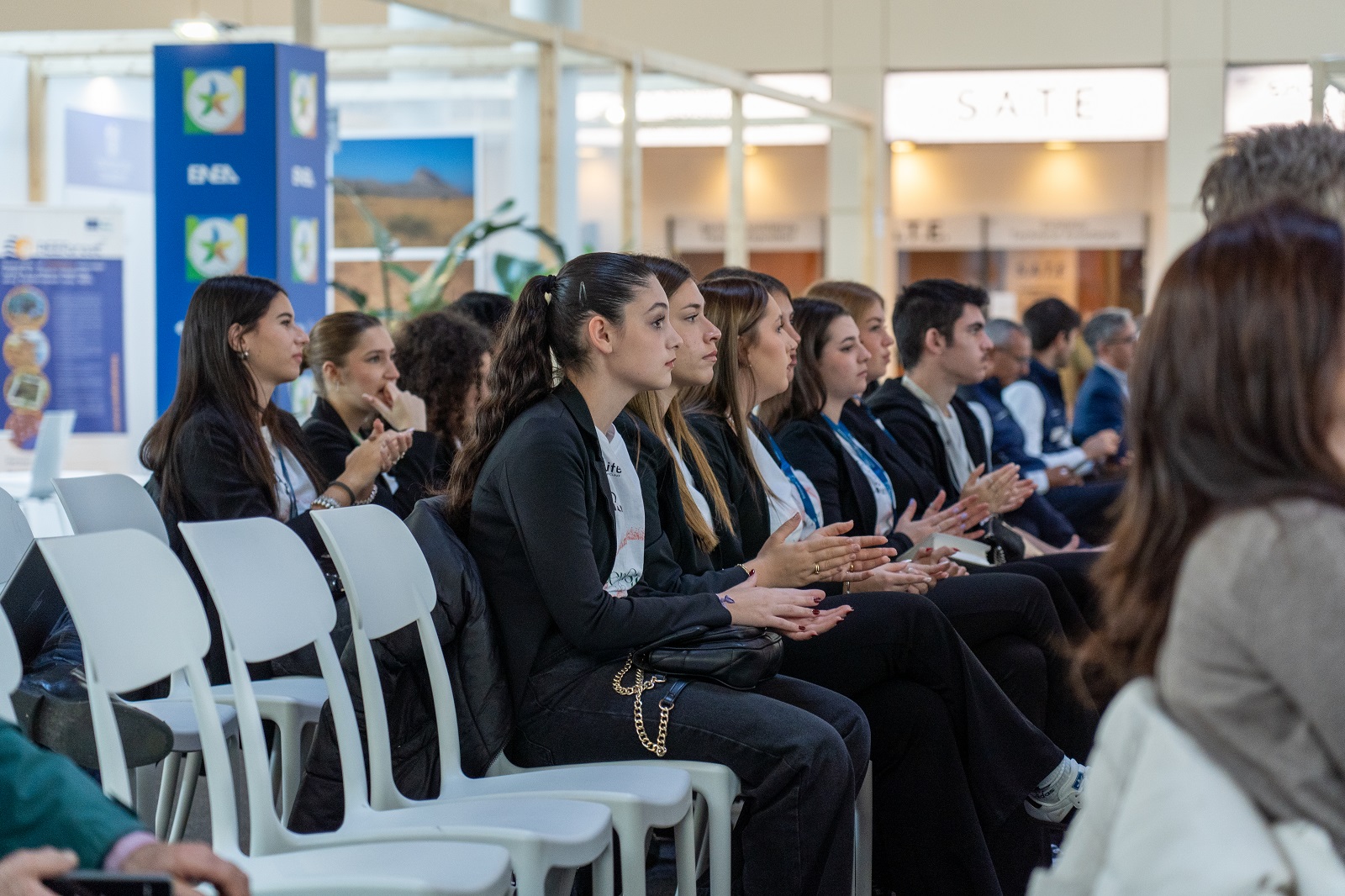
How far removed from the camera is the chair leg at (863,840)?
9.19 feet

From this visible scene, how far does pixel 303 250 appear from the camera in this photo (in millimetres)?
5715

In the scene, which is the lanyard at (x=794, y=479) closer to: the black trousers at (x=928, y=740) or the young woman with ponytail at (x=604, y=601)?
the black trousers at (x=928, y=740)

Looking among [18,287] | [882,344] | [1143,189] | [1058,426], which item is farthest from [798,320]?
[1143,189]

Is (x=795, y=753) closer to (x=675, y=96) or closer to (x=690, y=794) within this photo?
(x=690, y=794)

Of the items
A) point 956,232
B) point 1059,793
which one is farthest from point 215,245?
point 956,232

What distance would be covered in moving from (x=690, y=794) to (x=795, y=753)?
19 cm

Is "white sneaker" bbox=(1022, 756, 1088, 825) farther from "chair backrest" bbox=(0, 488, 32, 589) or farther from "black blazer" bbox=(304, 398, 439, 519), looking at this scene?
"chair backrest" bbox=(0, 488, 32, 589)

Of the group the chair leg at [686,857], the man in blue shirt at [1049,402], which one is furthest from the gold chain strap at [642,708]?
the man in blue shirt at [1049,402]

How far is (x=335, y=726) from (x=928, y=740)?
1.26 metres

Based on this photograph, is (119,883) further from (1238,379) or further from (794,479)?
(794,479)

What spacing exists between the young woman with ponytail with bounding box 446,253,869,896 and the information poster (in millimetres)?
5420

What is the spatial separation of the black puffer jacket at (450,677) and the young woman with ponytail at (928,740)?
0.51 meters

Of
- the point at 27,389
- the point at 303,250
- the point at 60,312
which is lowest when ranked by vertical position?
the point at 27,389

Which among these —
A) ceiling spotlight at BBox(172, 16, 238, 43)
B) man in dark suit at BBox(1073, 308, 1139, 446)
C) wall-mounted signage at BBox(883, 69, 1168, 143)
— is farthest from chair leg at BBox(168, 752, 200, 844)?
wall-mounted signage at BBox(883, 69, 1168, 143)
